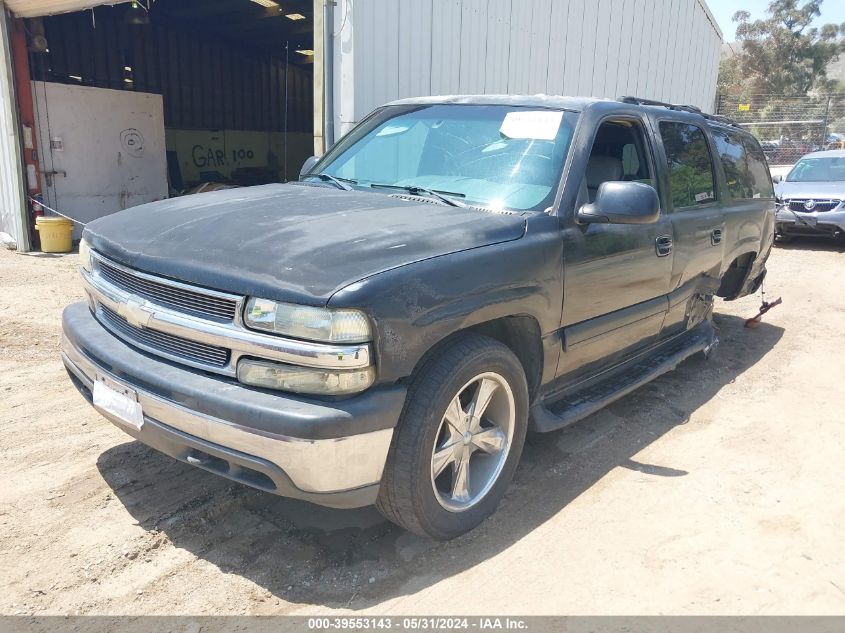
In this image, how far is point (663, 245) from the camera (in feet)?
13.7

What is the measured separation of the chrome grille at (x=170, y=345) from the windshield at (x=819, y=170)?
13.3 meters

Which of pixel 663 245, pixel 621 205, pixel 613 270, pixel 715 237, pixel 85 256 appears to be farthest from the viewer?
pixel 715 237

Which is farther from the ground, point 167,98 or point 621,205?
point 167,98

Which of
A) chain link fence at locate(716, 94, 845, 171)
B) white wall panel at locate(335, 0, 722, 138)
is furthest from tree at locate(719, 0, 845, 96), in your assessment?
white wall panel at locate(335, 0, 722, 138)

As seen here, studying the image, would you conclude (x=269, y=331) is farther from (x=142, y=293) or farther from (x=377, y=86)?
(x=377, y=86)

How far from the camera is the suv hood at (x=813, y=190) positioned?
11.9m

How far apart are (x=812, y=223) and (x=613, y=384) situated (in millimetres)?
9894

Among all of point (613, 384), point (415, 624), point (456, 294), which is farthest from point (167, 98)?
point (415, 624)

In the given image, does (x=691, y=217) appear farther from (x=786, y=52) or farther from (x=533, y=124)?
(x=786, y=52)

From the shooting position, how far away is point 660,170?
4.31m

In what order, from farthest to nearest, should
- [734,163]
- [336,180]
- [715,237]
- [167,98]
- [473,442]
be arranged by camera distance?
[167,98]
[734,163]
[715,237]
[336,180]
[473,442]

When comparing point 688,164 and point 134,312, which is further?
point 688,164

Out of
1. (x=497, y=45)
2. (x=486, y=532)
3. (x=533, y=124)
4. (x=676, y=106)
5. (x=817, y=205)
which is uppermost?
(x=497, y=45)

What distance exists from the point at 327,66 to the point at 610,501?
568 centimetres
